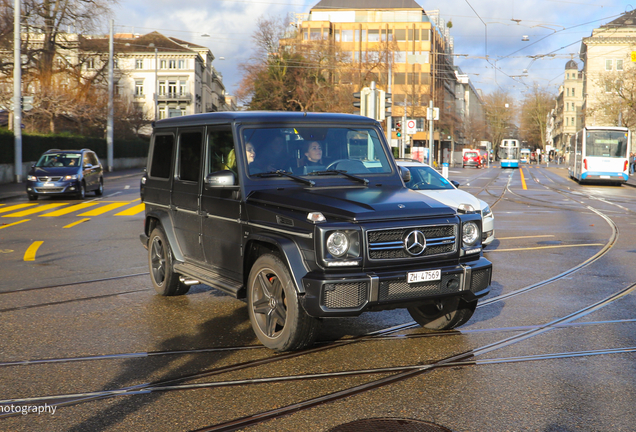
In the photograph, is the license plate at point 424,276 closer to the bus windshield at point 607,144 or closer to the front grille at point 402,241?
Result: the front grille at point 402,241

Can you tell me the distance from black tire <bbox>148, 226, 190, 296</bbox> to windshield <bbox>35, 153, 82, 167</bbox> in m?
18.2

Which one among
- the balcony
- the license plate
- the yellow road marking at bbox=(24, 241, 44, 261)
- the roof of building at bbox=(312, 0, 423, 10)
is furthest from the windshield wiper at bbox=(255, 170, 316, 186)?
the balcony

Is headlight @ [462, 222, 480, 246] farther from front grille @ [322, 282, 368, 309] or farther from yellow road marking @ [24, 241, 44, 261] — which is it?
yellow road marking @ [24, 241, 44, 261]

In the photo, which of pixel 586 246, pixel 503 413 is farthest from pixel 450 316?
pixel 586 246

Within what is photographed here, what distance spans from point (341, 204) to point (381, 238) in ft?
1.43

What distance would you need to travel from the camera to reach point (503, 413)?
14.2 feet

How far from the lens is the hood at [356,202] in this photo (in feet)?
17.5

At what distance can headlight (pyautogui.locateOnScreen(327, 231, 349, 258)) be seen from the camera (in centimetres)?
520

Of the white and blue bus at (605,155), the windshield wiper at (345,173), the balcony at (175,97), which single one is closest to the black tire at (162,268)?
the windshield wiper at (345,173)

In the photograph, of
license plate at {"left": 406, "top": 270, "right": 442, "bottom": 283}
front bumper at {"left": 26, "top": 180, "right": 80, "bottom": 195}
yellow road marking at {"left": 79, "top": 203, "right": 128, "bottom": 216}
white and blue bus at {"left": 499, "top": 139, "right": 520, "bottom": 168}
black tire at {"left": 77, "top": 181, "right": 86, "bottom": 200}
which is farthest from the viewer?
white and blue bus at {"left": 499, "top": 139, "right": 520, "bottom": 168}

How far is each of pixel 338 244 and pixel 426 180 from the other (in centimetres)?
906

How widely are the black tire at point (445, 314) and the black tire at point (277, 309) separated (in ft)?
3.81

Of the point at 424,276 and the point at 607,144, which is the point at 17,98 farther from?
the point at 424,276

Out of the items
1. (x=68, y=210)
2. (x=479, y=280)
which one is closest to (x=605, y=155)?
(x=68, y=210)
